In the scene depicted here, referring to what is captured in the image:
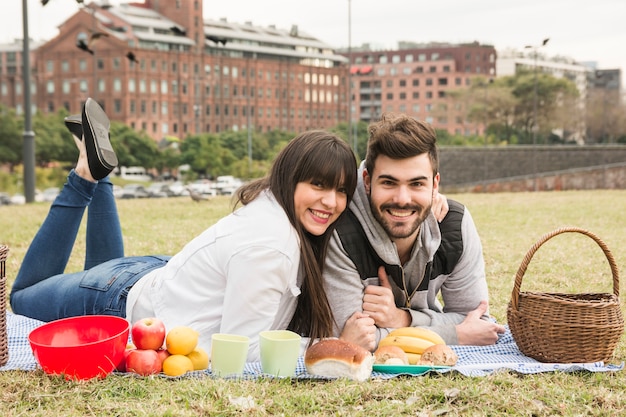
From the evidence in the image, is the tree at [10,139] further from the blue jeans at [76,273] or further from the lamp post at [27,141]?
the blue jeans at [76,273]

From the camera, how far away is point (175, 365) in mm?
2959

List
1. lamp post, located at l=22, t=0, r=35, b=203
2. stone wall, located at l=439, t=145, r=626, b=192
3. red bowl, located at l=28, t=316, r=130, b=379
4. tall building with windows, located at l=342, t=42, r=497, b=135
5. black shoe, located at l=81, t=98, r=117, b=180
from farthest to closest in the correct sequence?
tall building with windows, located at l=342, t=42, r=497, b=135, stone wall, located at l=439, t=145, r=626, b=192, lamp post, located at l=22, t=0, r=35, b=203, black shoe, located at l=81, t=98, r=117, b=180, red bowl, located at l=28, t=316, r=130, b=379

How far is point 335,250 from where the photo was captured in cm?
332

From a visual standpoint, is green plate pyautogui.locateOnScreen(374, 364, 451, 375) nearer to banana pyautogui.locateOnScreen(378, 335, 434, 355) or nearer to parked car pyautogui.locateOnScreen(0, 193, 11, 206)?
banana pyautogui.locateOnScreen(378, 335, 434, 355)

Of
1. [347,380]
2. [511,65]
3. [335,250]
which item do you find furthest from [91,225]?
[511,65]

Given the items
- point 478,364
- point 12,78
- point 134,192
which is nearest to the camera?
point 478,364

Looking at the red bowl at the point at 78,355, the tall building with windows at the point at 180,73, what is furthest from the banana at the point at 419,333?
the tall building with windows at the point at 180,73

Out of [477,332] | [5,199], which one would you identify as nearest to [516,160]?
[5,199]

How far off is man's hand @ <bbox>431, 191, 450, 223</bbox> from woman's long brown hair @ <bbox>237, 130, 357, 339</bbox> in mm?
564

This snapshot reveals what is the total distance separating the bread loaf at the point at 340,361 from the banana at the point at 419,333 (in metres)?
0.41

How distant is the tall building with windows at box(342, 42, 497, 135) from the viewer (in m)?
92.9

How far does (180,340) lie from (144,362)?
176mm

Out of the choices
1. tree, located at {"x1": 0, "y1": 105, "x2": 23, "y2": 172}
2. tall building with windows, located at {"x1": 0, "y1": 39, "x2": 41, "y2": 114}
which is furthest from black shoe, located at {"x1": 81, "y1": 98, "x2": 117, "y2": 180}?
tall building with windows, located at {"x1": 0, "y1": 39, "x2": 41, "y2": 114}

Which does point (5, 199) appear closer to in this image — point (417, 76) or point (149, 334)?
point (149, 334)
